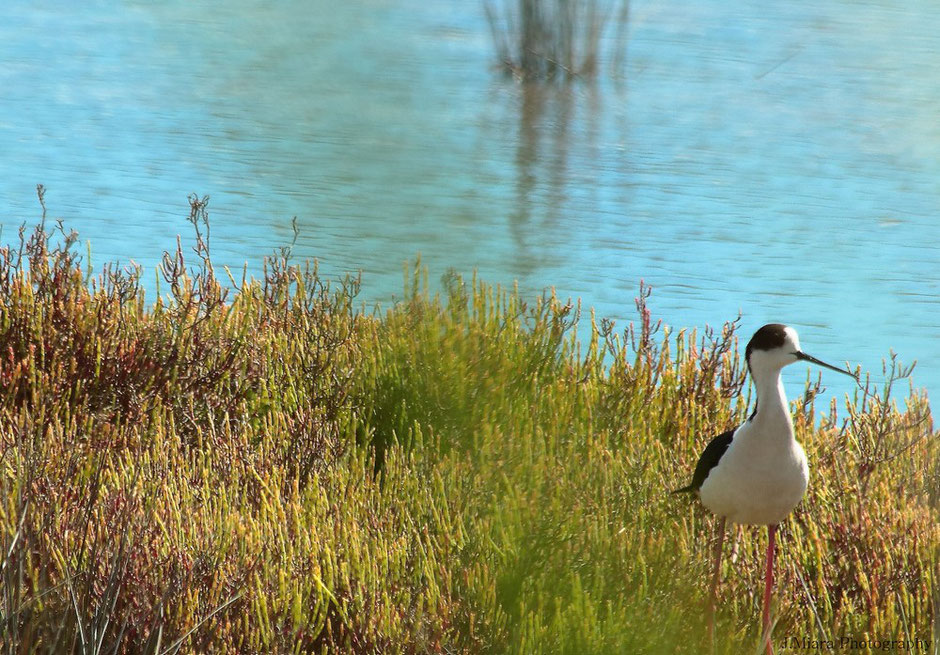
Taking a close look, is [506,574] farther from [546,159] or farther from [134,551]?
[134,551]

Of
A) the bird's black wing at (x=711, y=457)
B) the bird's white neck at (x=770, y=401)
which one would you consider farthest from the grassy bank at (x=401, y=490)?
the bird's white neck at (x=770, y=401)

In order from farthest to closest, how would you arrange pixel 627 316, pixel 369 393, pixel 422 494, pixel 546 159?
pixel 369 393 → pixel 422 494 → pixel 627 316 → pixel 546 159

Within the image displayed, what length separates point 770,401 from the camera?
2178 millimetres

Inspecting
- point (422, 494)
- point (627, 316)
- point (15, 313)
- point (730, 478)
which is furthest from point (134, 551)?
point (15, 313)

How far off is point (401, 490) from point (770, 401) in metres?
0.95

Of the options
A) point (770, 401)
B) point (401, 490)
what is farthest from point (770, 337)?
point (401, 490)

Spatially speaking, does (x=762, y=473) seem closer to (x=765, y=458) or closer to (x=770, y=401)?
(x=765, y=458)

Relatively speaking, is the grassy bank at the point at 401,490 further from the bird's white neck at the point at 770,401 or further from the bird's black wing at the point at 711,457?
the bird's white neck at the point at 770,401

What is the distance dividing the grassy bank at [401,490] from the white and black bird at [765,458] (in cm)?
17

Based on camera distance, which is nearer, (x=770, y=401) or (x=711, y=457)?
(x=770, y=401)

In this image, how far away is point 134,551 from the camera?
7.17 feet

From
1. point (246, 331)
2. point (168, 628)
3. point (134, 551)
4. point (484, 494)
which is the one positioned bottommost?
point (168, 628)

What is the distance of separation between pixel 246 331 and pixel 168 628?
199cm

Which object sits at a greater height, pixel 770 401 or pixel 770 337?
pixel 770 337
